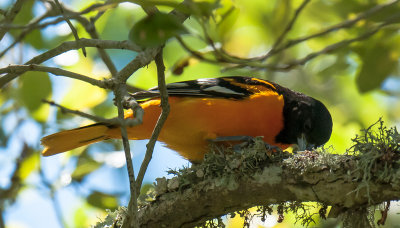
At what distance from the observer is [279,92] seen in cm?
490

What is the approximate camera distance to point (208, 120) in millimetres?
4414

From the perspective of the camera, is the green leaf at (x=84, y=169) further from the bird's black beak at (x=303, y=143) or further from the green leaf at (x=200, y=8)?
the green leaf at (x=200, y=8)

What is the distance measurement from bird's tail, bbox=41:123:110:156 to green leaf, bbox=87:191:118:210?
2.04 feet

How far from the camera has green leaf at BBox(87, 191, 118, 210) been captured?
196 inches

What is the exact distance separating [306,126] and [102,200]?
215 centimetres

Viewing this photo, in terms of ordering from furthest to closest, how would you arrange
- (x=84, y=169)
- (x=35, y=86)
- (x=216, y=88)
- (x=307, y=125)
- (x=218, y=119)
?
1. (x=84, y=169)
2. (x=307, y=125)
3. (x=35, y=86)
4. (x=216, y=88)
5. (x=218, y=119)

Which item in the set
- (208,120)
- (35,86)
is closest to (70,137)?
(35,86)

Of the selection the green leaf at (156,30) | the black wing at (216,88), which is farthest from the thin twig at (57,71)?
the black wing at (216,88)

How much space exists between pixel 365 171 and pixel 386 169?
12 centimetres

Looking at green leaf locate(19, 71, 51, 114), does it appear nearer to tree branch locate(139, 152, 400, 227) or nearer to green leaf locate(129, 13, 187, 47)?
tree branch locate(139, 152, 400, 227)

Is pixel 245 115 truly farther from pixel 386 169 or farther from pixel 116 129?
pixel 386 169

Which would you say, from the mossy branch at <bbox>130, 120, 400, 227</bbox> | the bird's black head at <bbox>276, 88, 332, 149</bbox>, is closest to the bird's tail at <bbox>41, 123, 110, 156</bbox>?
the mossy branch at <bbox>130, 120, 400, 227</bbox>

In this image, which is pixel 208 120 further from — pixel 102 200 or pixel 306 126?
pixel 102 200

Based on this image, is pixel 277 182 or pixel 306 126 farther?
pixel 306 126
